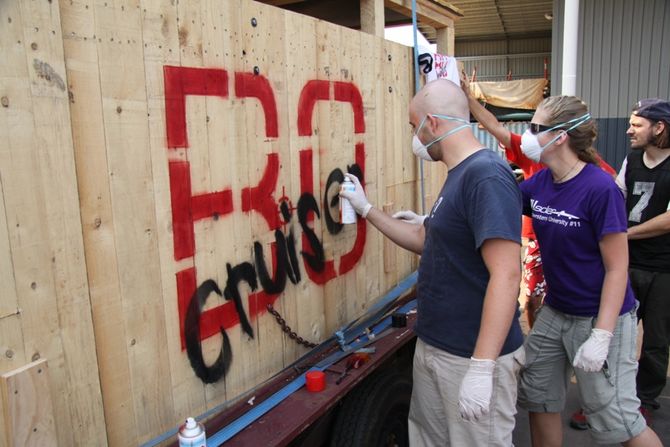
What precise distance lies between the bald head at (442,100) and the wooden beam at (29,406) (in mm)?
1601

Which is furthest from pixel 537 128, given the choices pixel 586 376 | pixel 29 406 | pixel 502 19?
pixel 502 19

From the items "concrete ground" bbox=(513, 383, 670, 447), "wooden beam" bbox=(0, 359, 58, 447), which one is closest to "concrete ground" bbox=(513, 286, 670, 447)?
"concrete ground" bbox=(513, 383, 670, 447)

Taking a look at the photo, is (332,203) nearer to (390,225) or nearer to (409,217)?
(390,225)

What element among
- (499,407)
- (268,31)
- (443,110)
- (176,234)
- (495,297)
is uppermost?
(268,31)

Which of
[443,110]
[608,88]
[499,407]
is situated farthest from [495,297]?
[608,88]

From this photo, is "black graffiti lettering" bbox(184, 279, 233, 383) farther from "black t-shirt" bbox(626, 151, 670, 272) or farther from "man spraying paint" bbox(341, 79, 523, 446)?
"black t-shirt" bbox(626, 151, 670, 272)

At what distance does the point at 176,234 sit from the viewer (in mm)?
1993

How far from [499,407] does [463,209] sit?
79 centimetres

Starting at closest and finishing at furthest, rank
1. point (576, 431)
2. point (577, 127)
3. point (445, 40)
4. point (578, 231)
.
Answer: point (578, 231) → point (577, 127) → point (576, 431) → point (445, 40)

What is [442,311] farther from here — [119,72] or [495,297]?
[119,72]

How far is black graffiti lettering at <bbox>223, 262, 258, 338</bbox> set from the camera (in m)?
2.24

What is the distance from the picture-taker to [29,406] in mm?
1541

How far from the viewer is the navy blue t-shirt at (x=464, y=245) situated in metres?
2.00

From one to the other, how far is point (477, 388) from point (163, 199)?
4.17 feet
